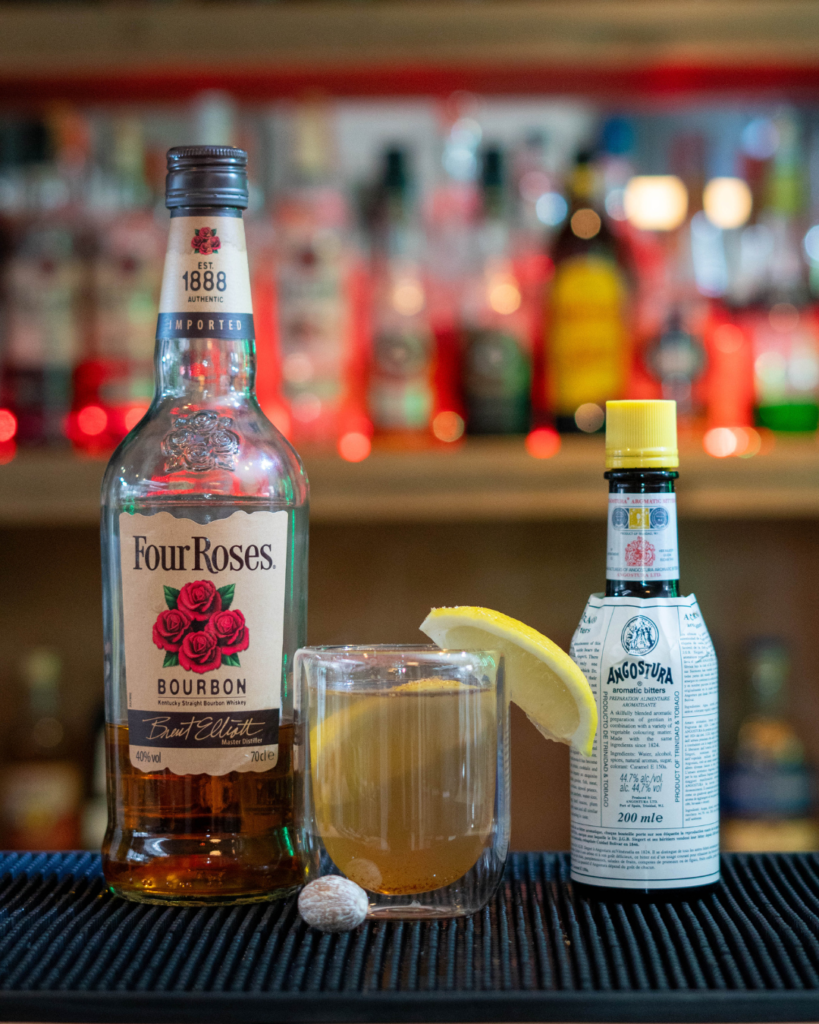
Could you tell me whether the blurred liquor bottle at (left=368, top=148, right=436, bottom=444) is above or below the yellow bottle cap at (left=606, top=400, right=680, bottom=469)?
above

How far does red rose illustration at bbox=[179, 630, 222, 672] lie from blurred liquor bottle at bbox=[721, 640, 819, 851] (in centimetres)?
83

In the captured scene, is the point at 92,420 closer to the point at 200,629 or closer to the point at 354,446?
the point at 354,446

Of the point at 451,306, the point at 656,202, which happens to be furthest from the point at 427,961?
the point at 656,202

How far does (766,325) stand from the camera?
1297mm

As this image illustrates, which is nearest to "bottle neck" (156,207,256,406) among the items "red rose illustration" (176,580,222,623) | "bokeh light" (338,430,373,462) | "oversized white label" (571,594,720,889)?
"red rose illustration" (176,580,222,623)

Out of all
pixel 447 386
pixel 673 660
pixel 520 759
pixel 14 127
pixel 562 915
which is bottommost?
pixel 520 759

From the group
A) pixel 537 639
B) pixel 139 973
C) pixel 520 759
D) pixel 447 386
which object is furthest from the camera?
pixel 520 759

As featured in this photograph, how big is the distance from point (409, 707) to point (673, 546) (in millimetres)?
147

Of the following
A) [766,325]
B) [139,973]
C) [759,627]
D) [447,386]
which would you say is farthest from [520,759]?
[139,973]

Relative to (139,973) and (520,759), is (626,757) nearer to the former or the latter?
(139,973)

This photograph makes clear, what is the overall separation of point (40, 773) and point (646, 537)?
932 millimetres

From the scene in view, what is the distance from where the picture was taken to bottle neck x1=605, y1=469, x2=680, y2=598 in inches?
22.6

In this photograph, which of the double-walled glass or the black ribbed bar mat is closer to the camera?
the black ribbed bar mat

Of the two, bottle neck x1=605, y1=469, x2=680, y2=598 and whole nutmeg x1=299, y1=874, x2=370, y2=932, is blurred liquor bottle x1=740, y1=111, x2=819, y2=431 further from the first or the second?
whole nutmeg x1=299, y1=874, x2=370, y2=932
